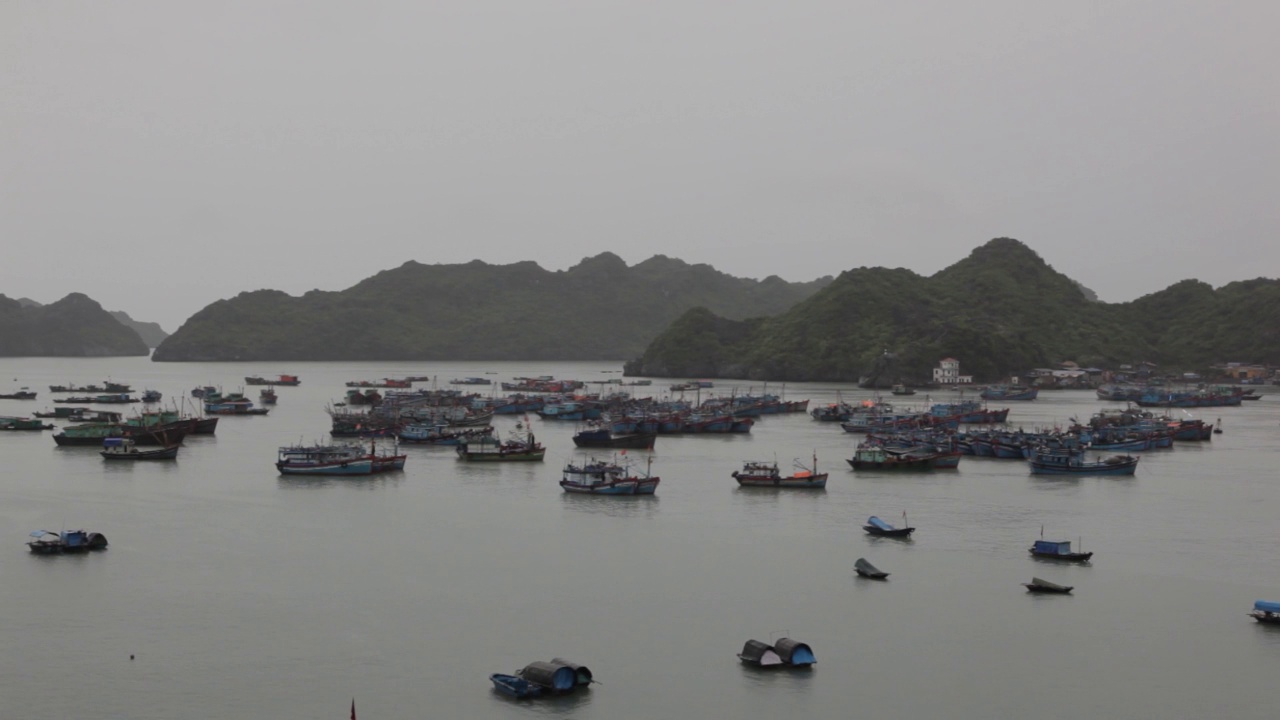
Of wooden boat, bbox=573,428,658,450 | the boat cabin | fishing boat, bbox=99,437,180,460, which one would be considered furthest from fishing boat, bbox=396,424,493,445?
the boat cabin

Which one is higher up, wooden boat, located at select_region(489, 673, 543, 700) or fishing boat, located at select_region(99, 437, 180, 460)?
fishing boat, located at select_region(99, 437, 180, 460)

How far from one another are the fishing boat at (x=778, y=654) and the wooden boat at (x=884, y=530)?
14.8 meters

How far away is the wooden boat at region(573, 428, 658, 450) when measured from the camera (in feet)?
235

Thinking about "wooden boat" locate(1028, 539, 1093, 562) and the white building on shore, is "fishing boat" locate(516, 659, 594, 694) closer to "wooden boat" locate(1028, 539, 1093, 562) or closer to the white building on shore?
"wooden boat" locate(1028, 539, 1093, 562)

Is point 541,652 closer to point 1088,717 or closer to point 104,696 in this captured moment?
point 104,696

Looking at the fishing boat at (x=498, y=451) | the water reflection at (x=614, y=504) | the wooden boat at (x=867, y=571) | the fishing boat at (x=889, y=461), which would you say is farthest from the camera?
the fishing boat at (x=498, y=451)

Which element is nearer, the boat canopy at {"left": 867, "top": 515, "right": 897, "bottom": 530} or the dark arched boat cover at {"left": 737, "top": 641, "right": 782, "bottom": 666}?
the dark arched boat cover at {"left": 737, "top": 641, "right": 782, "bottom": 666}

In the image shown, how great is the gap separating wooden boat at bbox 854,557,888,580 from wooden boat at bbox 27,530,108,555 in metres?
22.7

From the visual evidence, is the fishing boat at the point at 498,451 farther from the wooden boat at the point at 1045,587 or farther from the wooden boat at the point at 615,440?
the wooden boat at the point at 1045,587

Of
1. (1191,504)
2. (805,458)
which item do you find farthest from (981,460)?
(1191,504)

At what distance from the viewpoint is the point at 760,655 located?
26.5m

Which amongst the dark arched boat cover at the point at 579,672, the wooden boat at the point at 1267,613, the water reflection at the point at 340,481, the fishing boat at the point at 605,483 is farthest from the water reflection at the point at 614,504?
the wooden boat at the point at 1267,613

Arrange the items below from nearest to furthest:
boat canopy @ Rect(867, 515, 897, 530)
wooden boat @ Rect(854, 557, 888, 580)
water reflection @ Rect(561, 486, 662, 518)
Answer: wooden boat @ Rect(854, 557, 888, 580) → boat canopy @ Rect(867, 515, 897, 530) → water reflection @ Rect(561, 486, 662, 518)

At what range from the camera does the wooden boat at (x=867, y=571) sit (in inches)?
1363
